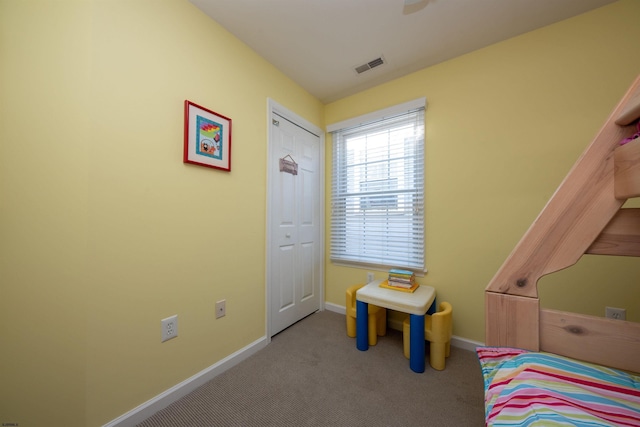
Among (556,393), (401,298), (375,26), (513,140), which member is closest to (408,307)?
(401,298)

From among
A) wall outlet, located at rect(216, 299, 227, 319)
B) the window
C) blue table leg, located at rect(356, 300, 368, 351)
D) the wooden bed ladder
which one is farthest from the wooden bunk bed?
wall outlet, located at rect(216, 299, 227, 319)

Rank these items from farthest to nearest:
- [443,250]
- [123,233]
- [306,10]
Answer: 1. [443,250]
2. [306,10]
3. [123,233]

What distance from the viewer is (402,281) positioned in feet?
6.26

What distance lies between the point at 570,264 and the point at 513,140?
1.49 m

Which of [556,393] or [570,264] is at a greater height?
[570,264]

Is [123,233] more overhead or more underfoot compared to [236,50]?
more underfoot

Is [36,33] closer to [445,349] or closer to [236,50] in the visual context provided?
[236,50]

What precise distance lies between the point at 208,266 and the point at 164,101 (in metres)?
1.05

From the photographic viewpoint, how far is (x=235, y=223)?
66.4 inches

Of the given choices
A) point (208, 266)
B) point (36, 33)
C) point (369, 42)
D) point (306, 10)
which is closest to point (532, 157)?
point (369, 42)

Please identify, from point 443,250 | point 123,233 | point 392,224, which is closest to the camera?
point 123,233

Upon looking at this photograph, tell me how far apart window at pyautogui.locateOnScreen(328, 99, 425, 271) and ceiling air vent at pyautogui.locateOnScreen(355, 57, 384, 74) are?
40cm

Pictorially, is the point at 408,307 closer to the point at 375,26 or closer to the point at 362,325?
the point at 362,325

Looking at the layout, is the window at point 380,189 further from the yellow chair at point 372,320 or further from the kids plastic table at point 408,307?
the yellow chair at point 372,320
